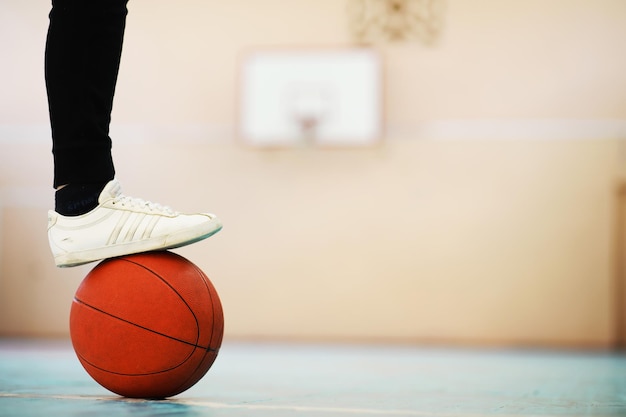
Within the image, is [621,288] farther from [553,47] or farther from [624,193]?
[553,47]

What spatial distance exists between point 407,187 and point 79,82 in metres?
3.52

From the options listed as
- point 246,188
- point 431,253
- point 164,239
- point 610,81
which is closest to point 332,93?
point 246,188

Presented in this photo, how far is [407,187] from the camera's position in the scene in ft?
16.0

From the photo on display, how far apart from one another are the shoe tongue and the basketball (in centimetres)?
12

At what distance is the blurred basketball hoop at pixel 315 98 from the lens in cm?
475

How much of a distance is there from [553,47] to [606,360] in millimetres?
2123

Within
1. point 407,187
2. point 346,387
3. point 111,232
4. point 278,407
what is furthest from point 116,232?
point 407,187

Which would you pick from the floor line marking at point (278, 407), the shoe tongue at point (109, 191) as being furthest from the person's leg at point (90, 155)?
the floor line marking at point (278, 407)

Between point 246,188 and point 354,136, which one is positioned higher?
point 354,136

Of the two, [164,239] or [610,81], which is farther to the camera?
[610,81]

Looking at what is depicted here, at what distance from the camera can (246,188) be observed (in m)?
4.94

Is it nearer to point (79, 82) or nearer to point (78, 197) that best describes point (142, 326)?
point (78, 197)

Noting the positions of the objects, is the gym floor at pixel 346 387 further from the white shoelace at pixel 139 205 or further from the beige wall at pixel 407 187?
the beige wall at pixel 407 187

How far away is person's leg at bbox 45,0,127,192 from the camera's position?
1.51 m
